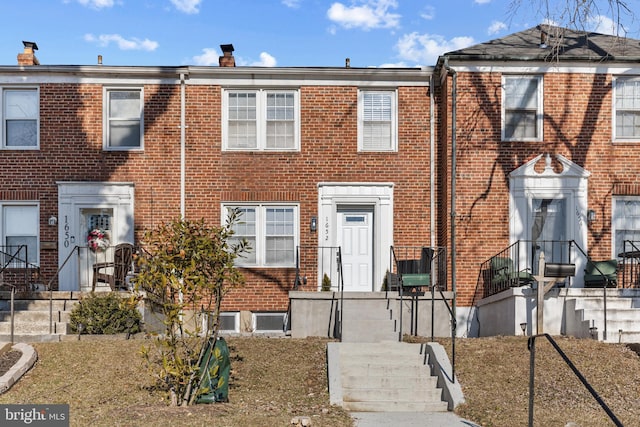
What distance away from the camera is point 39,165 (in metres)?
16.8

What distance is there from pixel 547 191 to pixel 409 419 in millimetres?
8107

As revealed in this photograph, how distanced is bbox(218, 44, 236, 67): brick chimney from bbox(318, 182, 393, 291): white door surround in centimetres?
374

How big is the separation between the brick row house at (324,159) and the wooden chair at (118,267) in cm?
60

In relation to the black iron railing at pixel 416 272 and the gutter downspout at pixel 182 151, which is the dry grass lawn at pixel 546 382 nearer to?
the black iron railing at pixel 416 272

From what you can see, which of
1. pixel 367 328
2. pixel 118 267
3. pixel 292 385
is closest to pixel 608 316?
pixel 367 328

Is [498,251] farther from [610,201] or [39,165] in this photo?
[39,165]

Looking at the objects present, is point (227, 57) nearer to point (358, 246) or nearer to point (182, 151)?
point (182, 151)

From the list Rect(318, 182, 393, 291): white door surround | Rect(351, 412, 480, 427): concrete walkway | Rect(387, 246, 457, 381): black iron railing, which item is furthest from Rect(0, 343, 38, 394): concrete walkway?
Rect(318, 182, 393, 291): white door surround

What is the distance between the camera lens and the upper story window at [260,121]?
17000mm

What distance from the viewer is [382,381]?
10.8m

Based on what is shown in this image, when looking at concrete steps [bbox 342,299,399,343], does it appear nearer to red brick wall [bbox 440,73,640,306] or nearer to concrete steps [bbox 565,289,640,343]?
red brick wall [bbox 440,73,640,306]

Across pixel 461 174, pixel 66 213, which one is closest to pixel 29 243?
pixel 66 213

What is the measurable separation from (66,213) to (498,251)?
30.9 feet

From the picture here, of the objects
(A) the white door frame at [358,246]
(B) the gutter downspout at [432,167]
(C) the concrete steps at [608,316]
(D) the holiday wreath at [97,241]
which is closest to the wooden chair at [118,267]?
(D) the holiday wreath at [97,241]
